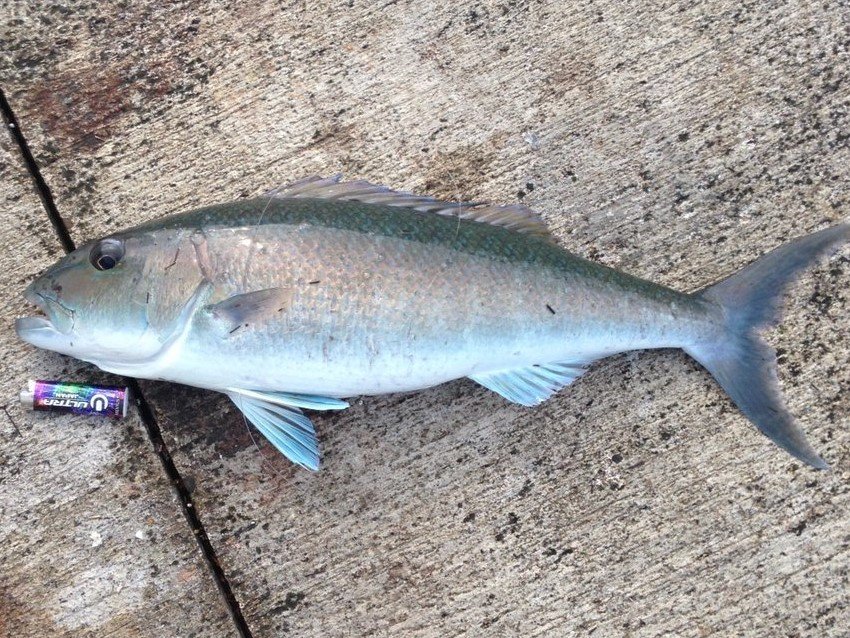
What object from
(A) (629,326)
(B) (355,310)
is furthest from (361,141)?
(A) (629,326)

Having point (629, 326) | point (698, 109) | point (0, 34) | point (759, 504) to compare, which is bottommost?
point (759, 504)

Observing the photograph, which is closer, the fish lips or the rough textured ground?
the fish lips

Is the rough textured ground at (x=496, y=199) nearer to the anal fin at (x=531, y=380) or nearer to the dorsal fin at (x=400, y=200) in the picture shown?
the anal fin at (x=531, y=380)

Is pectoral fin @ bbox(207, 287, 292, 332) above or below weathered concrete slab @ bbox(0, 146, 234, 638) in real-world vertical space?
above

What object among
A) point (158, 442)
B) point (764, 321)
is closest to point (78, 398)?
point (158, 442)

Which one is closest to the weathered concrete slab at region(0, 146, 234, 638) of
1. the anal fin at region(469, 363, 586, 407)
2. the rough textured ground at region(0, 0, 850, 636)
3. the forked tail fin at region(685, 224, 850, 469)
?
the rough textured ground at region(0, 0, 850, 636)

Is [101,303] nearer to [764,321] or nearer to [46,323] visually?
[46,323]

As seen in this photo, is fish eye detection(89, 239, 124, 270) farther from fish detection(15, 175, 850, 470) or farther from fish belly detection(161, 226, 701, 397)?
fish belly detection(161, 226, 701, 397)

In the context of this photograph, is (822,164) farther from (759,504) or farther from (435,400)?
(435,400)
